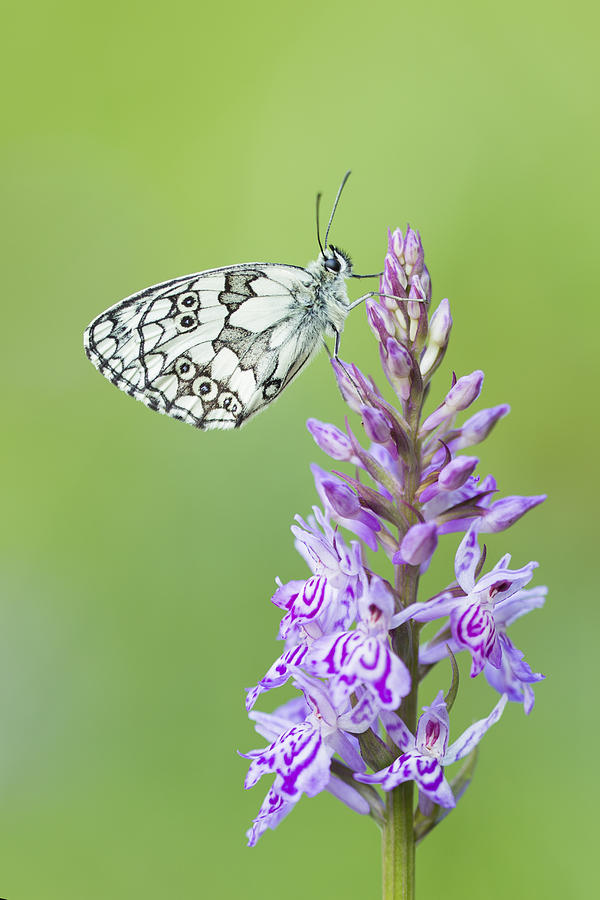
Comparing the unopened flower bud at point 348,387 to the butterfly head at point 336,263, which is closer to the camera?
the unopened flower bud at point 348,387

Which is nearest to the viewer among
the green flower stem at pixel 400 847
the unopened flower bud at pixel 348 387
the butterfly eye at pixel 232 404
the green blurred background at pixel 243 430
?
the green flower stem at pixel 400 847

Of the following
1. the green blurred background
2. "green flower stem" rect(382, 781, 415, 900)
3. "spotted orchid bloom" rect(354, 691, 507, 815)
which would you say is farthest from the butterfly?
the green blurred background

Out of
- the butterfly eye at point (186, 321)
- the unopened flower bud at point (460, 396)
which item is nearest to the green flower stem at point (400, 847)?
the unopened flower bud at point (460, 396)

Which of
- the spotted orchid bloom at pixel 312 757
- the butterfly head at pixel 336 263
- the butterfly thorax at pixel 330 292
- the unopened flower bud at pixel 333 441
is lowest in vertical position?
the spotted orchid bloom at pixel 312 757

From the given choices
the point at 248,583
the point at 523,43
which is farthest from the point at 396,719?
the point at 523,43

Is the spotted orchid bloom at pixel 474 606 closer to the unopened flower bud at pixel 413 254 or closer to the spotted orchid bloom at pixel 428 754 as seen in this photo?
the spotted orchid bloom at pixel 428 754

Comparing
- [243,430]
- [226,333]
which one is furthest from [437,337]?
[243,430]

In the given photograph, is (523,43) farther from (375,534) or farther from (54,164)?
(375,534)

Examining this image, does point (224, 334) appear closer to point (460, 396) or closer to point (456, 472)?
point (460, 396)
